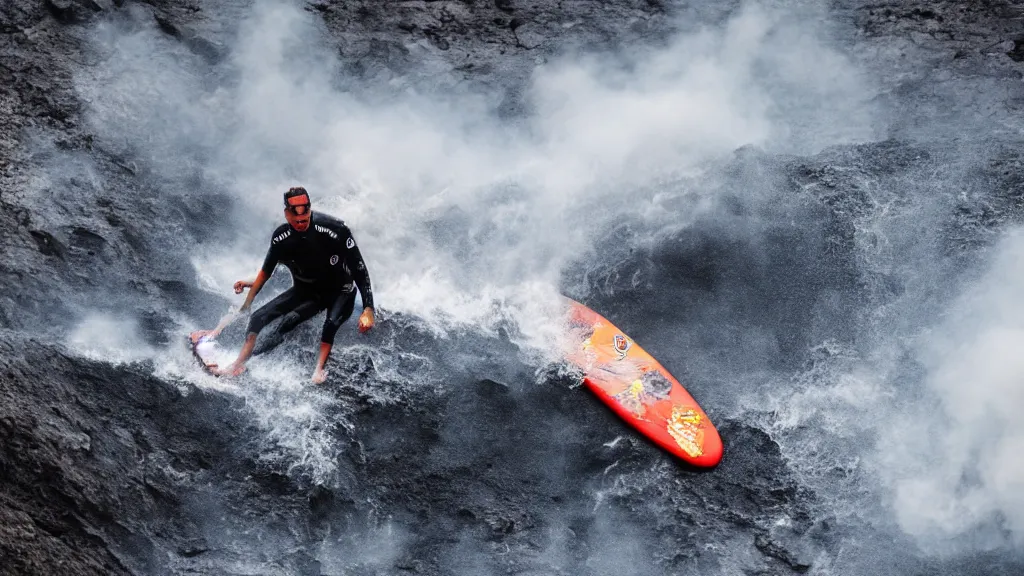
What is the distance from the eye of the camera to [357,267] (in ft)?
25.1

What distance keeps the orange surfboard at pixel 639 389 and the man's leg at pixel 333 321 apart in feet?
6.93

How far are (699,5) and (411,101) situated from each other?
409 cm

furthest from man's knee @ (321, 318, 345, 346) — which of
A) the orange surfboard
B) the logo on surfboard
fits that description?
the logo on surfboard

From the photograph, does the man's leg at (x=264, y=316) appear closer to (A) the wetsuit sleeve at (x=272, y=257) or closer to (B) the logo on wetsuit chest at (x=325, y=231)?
(A) the wetsuit sleeve at (x=272, y=257)

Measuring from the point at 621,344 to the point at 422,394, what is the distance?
6.41 feet

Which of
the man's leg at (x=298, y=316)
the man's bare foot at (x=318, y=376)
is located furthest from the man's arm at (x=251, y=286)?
the man's bare foot at (x=318, y=376)

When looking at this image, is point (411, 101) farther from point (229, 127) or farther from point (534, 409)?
point (534, 409)

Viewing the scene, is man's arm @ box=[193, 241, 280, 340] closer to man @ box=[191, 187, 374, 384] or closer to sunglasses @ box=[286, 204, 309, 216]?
man @ box=[191, 187, 374, 384]

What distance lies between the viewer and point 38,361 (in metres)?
7.71

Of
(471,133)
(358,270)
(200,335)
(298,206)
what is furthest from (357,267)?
(471,133)

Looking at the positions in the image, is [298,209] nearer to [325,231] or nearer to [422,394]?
[325,231]

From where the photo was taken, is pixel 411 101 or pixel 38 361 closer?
pixel 38 361

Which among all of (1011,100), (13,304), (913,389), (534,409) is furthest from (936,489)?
(13,304)

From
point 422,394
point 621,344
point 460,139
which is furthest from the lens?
point 460,139
